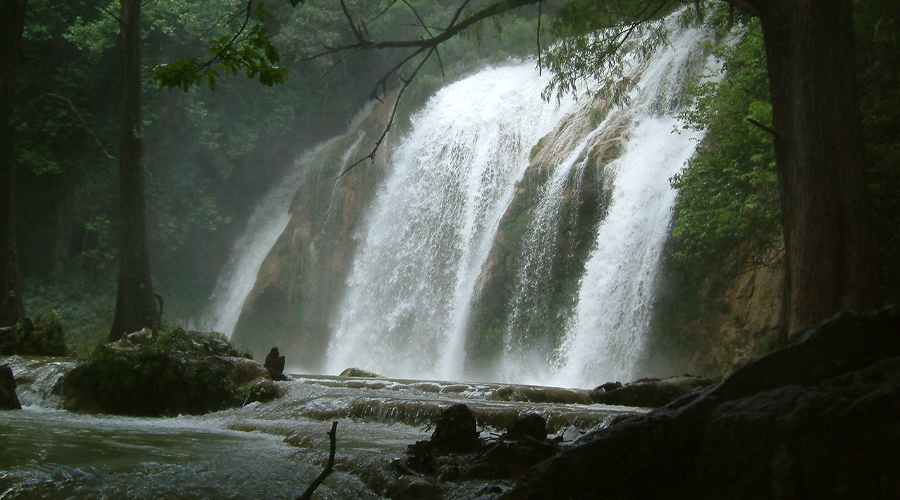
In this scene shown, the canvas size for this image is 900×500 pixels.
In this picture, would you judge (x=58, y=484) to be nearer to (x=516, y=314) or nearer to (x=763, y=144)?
(x=763, y=144)

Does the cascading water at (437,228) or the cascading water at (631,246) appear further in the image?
the cascading water at (437,228)

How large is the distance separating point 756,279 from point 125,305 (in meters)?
11.7

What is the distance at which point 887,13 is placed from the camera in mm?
8695

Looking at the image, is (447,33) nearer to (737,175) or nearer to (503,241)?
(737,175)

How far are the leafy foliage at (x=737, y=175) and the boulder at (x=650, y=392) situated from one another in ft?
9.33

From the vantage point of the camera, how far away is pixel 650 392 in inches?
337

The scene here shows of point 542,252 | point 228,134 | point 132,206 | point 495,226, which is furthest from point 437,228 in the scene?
point 228,134

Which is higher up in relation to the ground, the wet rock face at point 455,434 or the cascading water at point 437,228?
the cascading water at point 437,228

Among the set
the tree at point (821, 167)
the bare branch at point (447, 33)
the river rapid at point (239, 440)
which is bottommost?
the river rapid at point (239, 440)

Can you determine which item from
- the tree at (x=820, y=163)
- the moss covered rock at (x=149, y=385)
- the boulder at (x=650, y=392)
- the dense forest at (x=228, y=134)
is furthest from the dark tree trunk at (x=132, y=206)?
the tree at (x=820, y=163)

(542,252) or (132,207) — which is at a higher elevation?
(542,252)

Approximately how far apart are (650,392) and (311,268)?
17.4 meters

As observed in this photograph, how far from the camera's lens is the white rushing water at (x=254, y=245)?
85.1ft

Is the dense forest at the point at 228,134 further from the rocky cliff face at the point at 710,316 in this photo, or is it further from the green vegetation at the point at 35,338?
the green vegetation at the point at 35,338
